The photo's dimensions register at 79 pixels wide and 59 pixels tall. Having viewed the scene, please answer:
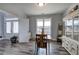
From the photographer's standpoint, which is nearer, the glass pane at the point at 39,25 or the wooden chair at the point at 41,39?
the wooden chair at the point at 41,39

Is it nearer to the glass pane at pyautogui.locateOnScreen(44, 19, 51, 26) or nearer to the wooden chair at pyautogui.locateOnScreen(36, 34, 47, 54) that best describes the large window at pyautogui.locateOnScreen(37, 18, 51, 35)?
the glass pane at pyautogui.locateOnScreen(44, 19, 51, 26)

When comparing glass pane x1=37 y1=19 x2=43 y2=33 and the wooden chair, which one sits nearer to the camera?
the wooden chair

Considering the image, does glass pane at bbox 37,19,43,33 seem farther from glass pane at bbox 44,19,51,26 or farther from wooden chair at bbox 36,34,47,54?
wooden chair at bbox 36,34,47,54

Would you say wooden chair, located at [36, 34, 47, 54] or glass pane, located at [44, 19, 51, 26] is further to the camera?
glass pane, located at [44, 19, 51, 26]

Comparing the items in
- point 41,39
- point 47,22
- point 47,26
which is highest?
point 47,22

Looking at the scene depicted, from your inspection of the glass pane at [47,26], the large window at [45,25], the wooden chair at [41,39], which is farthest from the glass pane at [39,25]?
the wooden chair at [41,39]

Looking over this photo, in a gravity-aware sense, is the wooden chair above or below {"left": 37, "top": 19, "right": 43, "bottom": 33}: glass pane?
below

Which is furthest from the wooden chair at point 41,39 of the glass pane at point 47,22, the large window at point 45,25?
the glass pane at point 47,22

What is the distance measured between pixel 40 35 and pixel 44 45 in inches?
18.1

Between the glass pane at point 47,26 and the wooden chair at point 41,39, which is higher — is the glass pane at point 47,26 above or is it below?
above

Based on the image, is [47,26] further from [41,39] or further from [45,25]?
[41,39]

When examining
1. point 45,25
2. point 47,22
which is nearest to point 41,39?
point 45,25

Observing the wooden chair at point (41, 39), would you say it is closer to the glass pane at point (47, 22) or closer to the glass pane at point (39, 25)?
the glass pane at point (39, 25)

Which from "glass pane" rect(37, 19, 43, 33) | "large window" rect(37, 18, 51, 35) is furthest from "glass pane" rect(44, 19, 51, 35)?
"glass pane" rect(37, 19, 43, 33)
